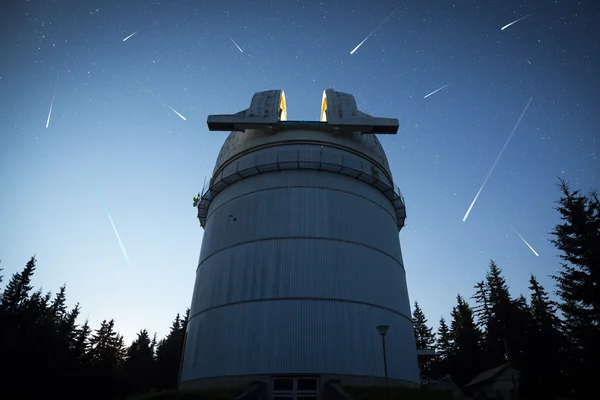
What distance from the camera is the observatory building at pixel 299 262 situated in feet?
53.8

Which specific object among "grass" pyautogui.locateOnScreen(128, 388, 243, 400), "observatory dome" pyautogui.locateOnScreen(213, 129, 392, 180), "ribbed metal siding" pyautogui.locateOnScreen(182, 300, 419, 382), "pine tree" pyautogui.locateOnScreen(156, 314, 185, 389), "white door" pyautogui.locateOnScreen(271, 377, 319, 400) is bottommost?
"grass" pyautogui.locateOnScreen(128, 388, 243, 400)

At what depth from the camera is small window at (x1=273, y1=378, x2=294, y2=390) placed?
51.6 ft

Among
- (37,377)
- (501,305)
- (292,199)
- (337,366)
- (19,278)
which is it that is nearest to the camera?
(37,377)

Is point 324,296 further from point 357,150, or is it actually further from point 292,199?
point 357,150

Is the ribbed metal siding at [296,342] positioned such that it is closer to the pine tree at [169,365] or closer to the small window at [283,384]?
the small window at [283,384]

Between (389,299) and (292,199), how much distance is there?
7551 mm

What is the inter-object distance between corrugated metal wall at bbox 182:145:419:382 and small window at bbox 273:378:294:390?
48cm

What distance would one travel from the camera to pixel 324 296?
57.3 ft

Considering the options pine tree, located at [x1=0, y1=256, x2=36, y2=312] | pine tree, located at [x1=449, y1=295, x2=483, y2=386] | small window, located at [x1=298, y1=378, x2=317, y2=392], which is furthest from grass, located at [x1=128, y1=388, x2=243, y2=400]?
pine tree, located at [x1=0, y1=256, x2=36, y2=312]

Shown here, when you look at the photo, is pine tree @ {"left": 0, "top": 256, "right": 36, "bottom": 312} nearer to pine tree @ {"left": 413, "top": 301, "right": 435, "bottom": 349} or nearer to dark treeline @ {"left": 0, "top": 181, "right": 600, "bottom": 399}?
dark treeline @ {"left": 0, "top": 181, "right": 600, "bottom": 399}

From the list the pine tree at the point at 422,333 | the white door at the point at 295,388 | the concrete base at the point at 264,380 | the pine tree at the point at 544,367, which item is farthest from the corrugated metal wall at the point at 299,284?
the pine tree at the point at 422,333

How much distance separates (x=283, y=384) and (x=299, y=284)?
444cm

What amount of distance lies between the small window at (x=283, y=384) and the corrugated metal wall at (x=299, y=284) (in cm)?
48


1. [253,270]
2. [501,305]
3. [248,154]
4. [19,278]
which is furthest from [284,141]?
[19,278]
